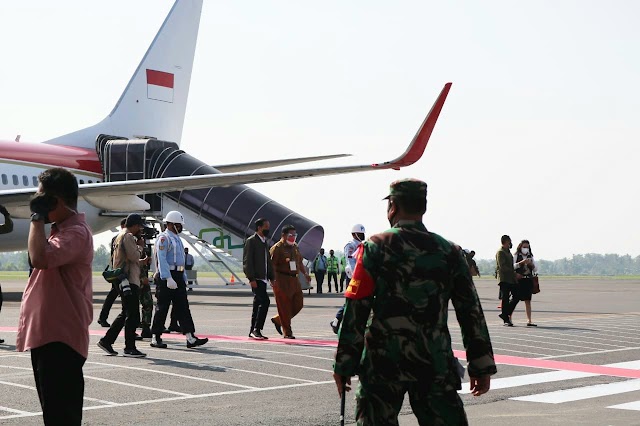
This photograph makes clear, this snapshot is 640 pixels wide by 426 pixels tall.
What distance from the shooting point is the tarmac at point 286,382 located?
28.0 ft

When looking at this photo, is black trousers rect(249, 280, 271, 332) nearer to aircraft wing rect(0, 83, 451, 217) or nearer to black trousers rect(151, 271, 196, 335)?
black trousers rect(151, 271, 196, 335)

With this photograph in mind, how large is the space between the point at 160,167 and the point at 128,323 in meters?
21.3

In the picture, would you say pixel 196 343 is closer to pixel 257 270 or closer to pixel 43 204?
pixel 257 270

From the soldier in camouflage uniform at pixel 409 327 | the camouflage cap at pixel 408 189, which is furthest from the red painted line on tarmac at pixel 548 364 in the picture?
the camouflage cap at pixel 408 189

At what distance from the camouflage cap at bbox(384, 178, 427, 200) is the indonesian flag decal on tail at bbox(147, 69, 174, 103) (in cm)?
3634

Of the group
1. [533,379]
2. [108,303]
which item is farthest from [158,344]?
[533,379]

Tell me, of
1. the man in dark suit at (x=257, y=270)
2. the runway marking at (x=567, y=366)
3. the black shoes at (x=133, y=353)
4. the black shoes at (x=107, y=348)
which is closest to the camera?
the runway marking at (x=567, y=366)

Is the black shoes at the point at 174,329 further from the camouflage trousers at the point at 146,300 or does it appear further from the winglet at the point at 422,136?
the winglet at the point at 422,136

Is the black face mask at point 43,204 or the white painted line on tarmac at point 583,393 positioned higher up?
the black face mask at point 43,204

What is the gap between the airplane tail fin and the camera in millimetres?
39688

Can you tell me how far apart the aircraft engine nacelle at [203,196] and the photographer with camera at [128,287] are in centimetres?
1823

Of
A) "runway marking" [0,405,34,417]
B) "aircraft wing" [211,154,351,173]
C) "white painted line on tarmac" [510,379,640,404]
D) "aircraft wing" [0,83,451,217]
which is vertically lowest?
"runway marking" [0,405,34,417]

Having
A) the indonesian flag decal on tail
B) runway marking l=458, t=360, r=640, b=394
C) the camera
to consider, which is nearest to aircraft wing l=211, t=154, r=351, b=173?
the indonesian flag decal on tail

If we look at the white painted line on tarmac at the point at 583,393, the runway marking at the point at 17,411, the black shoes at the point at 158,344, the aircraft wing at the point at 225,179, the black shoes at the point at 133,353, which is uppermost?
the aircraft wing at the point at 225,179
